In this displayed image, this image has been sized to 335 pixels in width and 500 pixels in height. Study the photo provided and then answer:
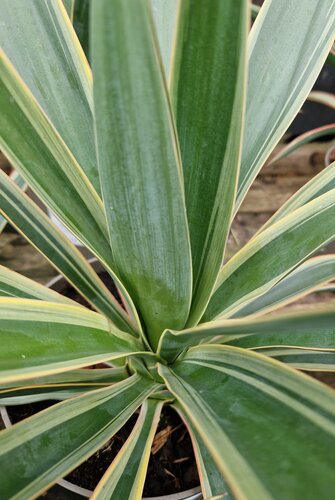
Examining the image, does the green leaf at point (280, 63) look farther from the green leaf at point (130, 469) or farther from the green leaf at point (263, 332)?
the green leaf at point (130, 469)

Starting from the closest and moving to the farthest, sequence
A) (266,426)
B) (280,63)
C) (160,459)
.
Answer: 1. (266,426)
2. (280,63)
3. (160,459)

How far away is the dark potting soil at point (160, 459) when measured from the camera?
581 millimetres

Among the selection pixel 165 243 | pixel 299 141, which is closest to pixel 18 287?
pixel 165 243

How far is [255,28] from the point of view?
51 cm

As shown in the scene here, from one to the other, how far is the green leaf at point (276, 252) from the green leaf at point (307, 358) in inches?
5.2

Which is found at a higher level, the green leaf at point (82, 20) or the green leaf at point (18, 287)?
the green leaf at point (82, 20)

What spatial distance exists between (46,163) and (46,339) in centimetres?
18

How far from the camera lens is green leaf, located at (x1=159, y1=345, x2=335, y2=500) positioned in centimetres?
25

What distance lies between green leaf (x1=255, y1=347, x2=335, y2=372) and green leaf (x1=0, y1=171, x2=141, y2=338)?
0.64 ft

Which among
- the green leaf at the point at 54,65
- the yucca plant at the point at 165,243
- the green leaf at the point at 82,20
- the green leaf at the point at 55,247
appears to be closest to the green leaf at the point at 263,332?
the yucca plant at the point at 165,243

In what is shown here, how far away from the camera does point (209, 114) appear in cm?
39

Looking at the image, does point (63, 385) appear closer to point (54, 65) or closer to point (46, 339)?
point (46, 339)

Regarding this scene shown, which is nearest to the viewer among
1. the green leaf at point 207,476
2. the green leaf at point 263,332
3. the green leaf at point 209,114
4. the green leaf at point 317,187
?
the green leaf at point 263,332

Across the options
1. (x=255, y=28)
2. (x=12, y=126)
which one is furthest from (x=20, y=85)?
(x=255, y=28)
